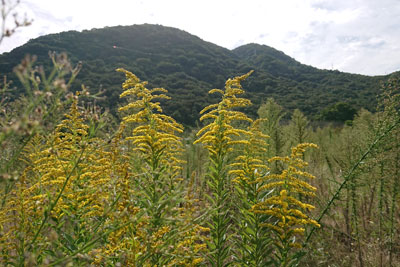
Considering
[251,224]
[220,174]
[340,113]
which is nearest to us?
[251,224]

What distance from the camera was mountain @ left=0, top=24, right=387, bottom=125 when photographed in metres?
47.3

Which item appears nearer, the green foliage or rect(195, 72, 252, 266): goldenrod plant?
rect(195, 72, 252, 266): goldenrod plant

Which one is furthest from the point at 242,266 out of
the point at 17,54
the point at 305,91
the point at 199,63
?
the point at 199,63

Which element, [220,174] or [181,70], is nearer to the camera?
[220,174]

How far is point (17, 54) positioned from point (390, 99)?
69393 mm

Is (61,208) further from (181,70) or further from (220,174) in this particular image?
(181,70)

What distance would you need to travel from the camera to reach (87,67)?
53.1 metres

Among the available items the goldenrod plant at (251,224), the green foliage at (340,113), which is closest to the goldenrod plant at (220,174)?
the goldenrod plant at (251,224)

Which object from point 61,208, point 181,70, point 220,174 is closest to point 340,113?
point 220,174

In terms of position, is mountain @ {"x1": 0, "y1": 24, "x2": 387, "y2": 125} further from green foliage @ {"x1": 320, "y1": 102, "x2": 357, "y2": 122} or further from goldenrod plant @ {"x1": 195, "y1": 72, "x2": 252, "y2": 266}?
goldenrod plant @ {"x1": 195, "y1": 72, "x2": 252, "y2": 266}

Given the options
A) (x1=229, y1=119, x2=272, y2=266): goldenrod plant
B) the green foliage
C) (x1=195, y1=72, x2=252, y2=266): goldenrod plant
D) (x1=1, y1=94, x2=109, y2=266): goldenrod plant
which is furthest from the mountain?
(x1=1, y1=94, x2=109, y2=266): goldenrod plant

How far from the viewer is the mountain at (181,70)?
47.3 m

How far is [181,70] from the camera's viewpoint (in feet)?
234

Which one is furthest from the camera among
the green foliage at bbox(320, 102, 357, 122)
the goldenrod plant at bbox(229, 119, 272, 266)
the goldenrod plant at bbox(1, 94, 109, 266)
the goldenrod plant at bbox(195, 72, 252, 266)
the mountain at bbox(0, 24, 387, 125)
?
the mountain at bbox(0, 24, 387, 125)
